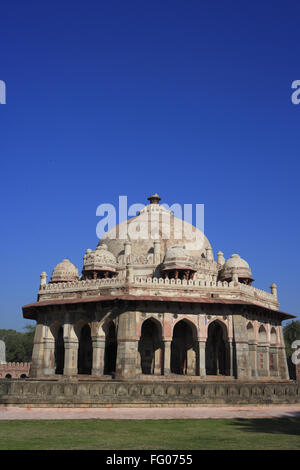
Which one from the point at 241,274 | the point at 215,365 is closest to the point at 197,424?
the point at 215,365

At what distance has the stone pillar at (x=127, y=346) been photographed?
25297 millimetres

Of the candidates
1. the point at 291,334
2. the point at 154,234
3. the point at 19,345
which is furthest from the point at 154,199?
the point at 19,345

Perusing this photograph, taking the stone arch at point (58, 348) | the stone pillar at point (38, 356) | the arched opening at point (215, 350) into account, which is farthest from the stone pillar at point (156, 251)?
the stone pillar at point (38, 356)

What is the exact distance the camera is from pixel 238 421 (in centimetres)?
1357

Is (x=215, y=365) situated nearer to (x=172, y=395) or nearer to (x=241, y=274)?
(x=241, y=274)

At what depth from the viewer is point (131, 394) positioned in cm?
1712

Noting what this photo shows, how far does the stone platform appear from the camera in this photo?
1645cm

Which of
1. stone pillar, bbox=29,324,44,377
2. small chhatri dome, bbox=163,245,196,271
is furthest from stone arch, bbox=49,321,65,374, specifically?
small chhatri dome, bbox=163,245,196,271

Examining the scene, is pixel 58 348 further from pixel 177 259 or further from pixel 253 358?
pixel 253 358

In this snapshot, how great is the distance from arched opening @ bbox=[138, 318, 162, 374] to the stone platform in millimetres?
11002

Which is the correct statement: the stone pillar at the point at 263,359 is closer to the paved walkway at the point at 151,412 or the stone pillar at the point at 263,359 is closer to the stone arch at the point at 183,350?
the stone arch at the point at 183,350

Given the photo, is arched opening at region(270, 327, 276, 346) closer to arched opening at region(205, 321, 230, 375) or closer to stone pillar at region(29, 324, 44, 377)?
arched opening at region(205, 321, 230, 375)
